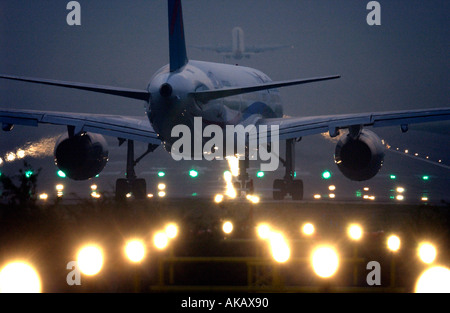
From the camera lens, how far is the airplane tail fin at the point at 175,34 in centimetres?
2530

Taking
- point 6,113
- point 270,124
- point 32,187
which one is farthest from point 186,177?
point 32,187

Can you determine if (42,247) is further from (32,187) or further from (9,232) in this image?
(32,187)

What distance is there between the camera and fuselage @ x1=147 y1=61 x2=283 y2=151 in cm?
2447

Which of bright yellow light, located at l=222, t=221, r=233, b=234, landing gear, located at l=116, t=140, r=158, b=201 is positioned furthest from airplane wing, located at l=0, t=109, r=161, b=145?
bright yellow light, located at l=222, t=221, r=233, b=234

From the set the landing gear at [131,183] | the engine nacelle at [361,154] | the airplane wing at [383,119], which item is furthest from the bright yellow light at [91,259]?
the landing gear at [131,183]

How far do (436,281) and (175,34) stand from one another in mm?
17172

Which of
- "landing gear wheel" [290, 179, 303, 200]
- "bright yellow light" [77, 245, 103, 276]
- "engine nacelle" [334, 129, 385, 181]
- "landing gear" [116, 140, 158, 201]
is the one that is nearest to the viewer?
"bright yellow light" [77, 245, 103, 276]

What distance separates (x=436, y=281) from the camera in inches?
406

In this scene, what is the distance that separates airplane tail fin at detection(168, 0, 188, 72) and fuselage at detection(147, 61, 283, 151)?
1.32ft

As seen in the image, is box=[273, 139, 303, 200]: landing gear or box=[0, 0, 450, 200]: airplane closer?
box=[0, 0, 450, 200]: airplane

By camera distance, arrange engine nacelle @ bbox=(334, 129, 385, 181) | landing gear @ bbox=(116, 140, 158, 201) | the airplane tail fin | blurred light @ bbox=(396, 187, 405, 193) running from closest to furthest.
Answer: the airplane tail fin
engine nacelle @ bbox=(334, 129, 385, 181)
landing gear @ bbox=(116, 140, 158, 201)
blurred light @ bbox=(396, 187, 405, 193)

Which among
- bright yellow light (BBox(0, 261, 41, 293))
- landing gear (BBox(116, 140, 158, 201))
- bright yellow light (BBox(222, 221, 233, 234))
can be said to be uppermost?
landing gear (BBox(116, 140, 158, 201))

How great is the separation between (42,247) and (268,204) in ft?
52.9

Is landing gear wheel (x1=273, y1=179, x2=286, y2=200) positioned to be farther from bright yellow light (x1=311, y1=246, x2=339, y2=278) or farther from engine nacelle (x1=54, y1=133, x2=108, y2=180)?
bright yellow light (x1=311, y1=246, x2=339, y2=278)
